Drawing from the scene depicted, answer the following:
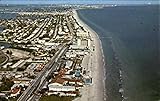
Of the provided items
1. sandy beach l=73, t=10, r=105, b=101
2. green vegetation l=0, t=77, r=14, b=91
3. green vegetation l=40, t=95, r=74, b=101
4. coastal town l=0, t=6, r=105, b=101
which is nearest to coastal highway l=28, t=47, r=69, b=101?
coastal town l=0, t=6, r=105, b=101

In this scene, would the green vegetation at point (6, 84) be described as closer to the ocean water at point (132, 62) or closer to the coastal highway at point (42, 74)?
the coastal highway at point (42, 74)

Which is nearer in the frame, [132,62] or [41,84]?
[41,84]

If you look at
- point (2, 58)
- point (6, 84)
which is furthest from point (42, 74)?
point (2, 58)

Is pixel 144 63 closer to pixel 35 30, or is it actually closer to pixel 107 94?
pixel 107 94

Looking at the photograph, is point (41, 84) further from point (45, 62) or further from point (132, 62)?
point (132, 62)

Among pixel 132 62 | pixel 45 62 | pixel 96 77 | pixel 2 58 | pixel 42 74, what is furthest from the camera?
pixel 2 58

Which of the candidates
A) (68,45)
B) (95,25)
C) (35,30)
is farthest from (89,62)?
(95,25)

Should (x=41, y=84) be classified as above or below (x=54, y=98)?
above

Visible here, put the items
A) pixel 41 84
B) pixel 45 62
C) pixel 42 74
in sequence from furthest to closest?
pixel 45 62
pixel 42 74
pixel 41 84
